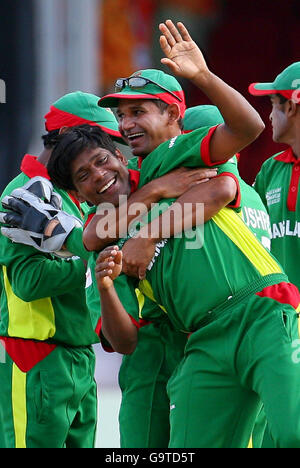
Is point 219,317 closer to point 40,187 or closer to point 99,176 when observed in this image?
point 99,176

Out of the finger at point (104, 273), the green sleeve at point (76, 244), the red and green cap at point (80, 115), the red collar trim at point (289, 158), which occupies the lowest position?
the green sleeve at point (76, 244)

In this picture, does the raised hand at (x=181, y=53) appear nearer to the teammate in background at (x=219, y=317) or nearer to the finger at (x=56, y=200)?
the teammate in background at (x=219, y=317)

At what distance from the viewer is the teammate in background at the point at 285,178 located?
419 centimetres

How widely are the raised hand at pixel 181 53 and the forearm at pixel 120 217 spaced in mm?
402

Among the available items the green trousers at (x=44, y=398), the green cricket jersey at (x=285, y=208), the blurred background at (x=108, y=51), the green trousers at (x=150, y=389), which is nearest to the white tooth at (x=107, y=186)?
the green trousers at (x=150, y=389)

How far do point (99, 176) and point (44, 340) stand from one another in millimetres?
951

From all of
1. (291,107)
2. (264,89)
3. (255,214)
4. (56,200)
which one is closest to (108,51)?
(264,89)

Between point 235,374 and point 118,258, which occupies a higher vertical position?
point 118,258

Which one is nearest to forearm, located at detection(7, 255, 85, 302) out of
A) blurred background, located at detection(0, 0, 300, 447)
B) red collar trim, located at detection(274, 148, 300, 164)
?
red collar trim, located at detection(274, 148, 300, 164)

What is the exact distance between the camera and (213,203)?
3.18 m

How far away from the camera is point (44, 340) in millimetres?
3992

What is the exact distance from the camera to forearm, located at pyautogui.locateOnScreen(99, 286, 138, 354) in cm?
315

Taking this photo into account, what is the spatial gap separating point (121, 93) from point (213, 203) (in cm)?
69
